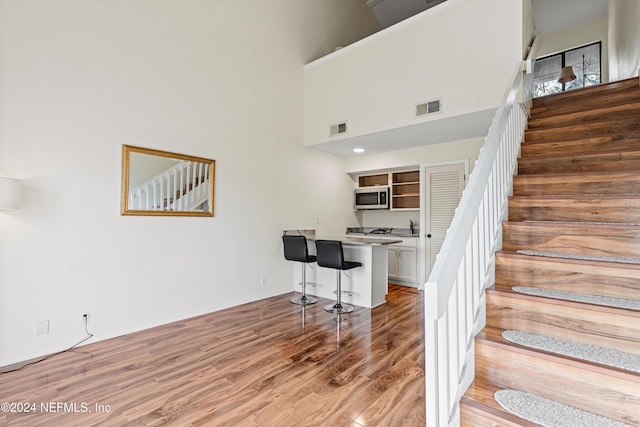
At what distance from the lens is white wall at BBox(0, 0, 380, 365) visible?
9.16 ft

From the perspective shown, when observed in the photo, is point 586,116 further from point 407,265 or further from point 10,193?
point 10,193

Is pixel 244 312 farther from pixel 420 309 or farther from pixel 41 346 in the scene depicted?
pixel 420 309

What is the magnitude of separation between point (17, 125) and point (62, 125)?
12.4 inches

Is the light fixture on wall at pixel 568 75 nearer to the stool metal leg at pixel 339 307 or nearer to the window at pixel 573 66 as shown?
the window at pixel 573 66

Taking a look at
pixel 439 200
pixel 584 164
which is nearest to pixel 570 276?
pixel 584 164

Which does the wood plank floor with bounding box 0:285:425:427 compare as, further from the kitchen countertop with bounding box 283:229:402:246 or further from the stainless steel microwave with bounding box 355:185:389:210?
the stainless steel microwave with bounding box 355:185:389:210

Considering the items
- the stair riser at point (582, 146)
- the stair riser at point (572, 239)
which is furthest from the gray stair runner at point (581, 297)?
the stair riser at point (582, 146)

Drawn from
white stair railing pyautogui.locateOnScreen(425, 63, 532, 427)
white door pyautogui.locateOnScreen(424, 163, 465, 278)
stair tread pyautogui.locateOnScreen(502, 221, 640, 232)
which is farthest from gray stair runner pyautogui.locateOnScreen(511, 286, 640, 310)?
white door pyautogui.locateOnScreen(424, 163, 465, 278)

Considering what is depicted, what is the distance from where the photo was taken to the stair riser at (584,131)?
9.40 feet

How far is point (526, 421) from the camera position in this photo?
1.27 metres

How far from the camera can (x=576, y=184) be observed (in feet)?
8.14

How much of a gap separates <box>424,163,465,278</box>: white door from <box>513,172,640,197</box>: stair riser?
7.84 ft

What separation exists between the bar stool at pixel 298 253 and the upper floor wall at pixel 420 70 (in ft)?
5.81

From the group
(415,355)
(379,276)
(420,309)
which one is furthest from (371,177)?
(415,355)
